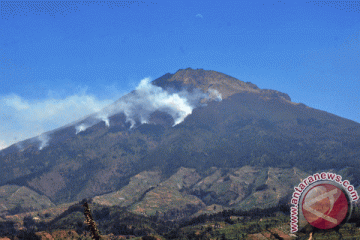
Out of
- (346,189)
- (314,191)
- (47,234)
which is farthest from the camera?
(47,234)

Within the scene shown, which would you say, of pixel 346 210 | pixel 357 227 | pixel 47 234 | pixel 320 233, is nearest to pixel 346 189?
pixel 346 210

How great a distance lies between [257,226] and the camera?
182 m

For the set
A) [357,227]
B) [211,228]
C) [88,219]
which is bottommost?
[357,227]

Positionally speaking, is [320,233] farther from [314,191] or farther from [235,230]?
[314,191]

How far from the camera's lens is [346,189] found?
72750 mm

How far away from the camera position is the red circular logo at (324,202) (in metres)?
77.9

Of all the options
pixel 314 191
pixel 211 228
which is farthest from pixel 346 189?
pixel 211 228

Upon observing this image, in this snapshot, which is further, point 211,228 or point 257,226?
point 211,228

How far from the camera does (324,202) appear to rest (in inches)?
3312

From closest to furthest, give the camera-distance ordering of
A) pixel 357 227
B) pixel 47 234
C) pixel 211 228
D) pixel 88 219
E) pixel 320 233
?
pixel 88 219 → pixel 320 233 → pixel 357 227 → pixel 47 234 → pixel 211 228

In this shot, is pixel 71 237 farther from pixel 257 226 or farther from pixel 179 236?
pixel 257 226

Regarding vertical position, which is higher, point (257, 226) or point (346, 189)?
point (346, 189)

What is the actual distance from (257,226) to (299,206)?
113055mm

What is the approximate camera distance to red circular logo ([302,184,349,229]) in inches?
3068
